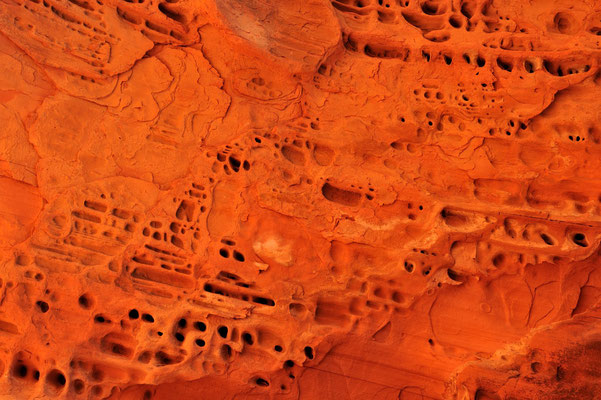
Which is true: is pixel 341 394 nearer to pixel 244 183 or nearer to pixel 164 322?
pixel 164 322

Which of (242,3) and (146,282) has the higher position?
(242,3)

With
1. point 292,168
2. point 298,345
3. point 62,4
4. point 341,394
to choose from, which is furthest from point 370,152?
point 62,4

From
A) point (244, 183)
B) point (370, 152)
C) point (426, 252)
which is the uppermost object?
point (370, 152)

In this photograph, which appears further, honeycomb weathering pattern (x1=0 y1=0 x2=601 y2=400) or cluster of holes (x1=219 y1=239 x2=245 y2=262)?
cluster of holes (x1=219 y1=239 x2=245 y2=262)

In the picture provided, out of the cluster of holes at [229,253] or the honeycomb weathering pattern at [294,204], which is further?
the cluster of holes at [229,253]

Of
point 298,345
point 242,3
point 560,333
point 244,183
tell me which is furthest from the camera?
point 242,3

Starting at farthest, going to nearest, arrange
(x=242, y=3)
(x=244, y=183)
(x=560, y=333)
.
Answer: (x=242, y=3), (x=244, y=183), (x=560, y=333)

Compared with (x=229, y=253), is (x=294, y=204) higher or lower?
higher

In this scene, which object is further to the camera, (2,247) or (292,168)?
(292,168)
